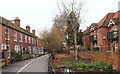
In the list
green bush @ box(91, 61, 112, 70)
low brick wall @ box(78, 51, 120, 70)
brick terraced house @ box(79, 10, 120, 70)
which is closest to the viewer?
low brick wall @ box(78, 51, 120, 70)

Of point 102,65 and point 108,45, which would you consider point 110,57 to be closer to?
point 102,65

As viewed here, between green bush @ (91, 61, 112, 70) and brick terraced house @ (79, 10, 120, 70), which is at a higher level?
brick terraced house @ (79, 10, 120, 70)

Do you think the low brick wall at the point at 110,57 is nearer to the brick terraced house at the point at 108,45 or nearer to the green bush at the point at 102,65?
the brick terraced house at the point at 108,45

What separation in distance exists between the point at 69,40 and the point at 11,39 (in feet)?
38.3

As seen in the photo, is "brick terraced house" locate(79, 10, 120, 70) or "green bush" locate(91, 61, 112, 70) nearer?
"brick terraced house" locate(79, 10, 120, 70)

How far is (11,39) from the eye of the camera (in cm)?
2467

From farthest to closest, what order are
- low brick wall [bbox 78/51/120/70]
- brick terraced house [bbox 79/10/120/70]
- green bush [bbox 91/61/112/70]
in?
green bush [bbox 91/61/112/70], brick terraced house [bbox 79/10/120/70], low brick wall [bbox 78/51/120/70]

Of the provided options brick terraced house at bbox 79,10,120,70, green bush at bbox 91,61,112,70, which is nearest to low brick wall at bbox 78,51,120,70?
brick terraced house at bbox 79,10,120,70

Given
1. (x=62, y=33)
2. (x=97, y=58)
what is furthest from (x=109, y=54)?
(x=62, y=33)

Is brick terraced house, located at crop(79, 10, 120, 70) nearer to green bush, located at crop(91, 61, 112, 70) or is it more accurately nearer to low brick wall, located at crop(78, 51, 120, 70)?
low brick wall, located at crop(78, 51, 120, 70)

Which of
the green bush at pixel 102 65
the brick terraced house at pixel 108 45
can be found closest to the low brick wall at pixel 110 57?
the brick terraced house at pixel 108 45

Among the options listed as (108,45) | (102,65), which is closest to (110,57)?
(102,65)

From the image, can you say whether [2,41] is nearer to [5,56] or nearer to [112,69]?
[5,56]

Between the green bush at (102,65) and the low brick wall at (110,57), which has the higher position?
the low brick wall at (110,57)
